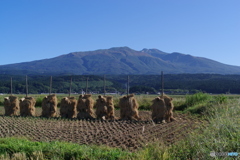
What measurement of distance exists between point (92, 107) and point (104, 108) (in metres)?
1.21

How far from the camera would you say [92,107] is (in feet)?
60.0

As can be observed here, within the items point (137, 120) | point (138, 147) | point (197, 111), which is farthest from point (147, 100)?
point (138, 147)

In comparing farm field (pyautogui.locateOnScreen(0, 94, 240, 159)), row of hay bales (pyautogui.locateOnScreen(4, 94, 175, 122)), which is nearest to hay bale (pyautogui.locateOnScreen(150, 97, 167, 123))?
row of hay bales (pyautogui.locateOnScreen(4, 94, 175, 122))

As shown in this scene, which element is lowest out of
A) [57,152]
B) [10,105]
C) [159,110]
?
[57,152]

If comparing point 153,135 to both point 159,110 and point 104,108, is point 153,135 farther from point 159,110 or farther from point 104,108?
point 104,108

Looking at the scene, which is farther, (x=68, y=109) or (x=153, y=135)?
(x=68, y=109)

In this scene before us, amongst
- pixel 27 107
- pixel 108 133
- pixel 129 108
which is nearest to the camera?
pixel 108 133

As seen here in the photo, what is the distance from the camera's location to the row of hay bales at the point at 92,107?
626 inches

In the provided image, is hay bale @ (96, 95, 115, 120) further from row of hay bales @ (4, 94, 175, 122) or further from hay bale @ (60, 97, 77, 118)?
hay bale @ (60, 97, 77, 118)

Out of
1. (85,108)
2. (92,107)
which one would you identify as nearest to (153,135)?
(85,108)

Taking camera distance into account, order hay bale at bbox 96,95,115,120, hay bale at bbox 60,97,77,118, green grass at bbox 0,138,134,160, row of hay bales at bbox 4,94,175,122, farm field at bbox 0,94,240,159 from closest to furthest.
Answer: farm field at bbox 0,94,240,159, green grass at bbox 0,138,134,160, row of hay bales at bbox 4,94,175,122, hay bale at bbox 96,95,115,120, hay bale at bbox 60,97,77,118

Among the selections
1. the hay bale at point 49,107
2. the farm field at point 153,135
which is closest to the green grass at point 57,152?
the farm field at point 153,135

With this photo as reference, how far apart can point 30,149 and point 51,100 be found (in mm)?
11147

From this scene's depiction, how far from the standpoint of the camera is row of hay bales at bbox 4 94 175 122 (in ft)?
52.2
